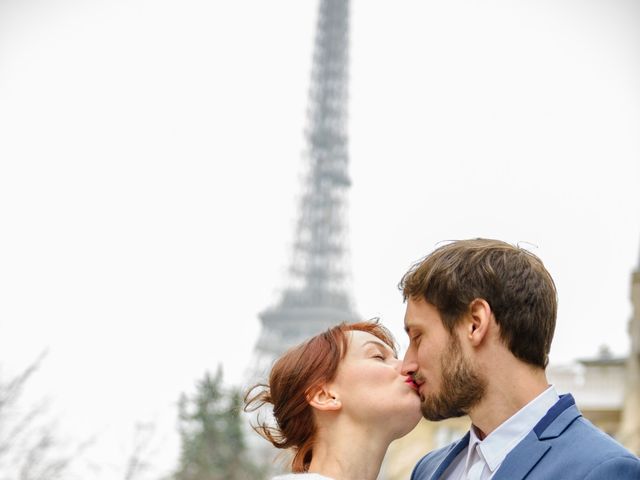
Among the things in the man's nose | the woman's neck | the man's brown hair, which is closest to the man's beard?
the man's brown hair

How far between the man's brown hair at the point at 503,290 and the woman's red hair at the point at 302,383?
0.76 metres

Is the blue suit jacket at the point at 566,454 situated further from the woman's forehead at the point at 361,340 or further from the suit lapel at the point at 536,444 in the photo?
the woman's forehead at the point at 361,340

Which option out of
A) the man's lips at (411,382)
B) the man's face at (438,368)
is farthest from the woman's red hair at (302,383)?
the man's face at (438,368)

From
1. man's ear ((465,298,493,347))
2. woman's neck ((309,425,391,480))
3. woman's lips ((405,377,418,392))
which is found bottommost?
woman's neck ((309,425,391,480))

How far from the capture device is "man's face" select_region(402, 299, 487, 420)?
382cm

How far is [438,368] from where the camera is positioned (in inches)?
155

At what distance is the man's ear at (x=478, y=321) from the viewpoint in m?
3.79

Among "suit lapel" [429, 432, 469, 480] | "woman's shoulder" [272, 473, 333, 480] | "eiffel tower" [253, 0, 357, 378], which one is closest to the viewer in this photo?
"suit lapel" [429, 432, 469, 480]

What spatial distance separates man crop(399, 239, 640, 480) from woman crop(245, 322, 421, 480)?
41 centimetres

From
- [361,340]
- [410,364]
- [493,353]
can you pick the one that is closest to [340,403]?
[361,340]

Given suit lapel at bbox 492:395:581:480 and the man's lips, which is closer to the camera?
suit lapel at bbox 492:395:581:480

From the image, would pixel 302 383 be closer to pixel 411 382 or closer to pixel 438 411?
pixel 411 382

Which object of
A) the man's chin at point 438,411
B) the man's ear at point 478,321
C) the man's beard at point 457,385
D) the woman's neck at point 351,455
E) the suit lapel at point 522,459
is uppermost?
the man's ear at point 478,321

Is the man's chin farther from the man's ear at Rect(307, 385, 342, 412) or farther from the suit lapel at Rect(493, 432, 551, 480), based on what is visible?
the man's ear at Rect(307, 385, 342, 412)
